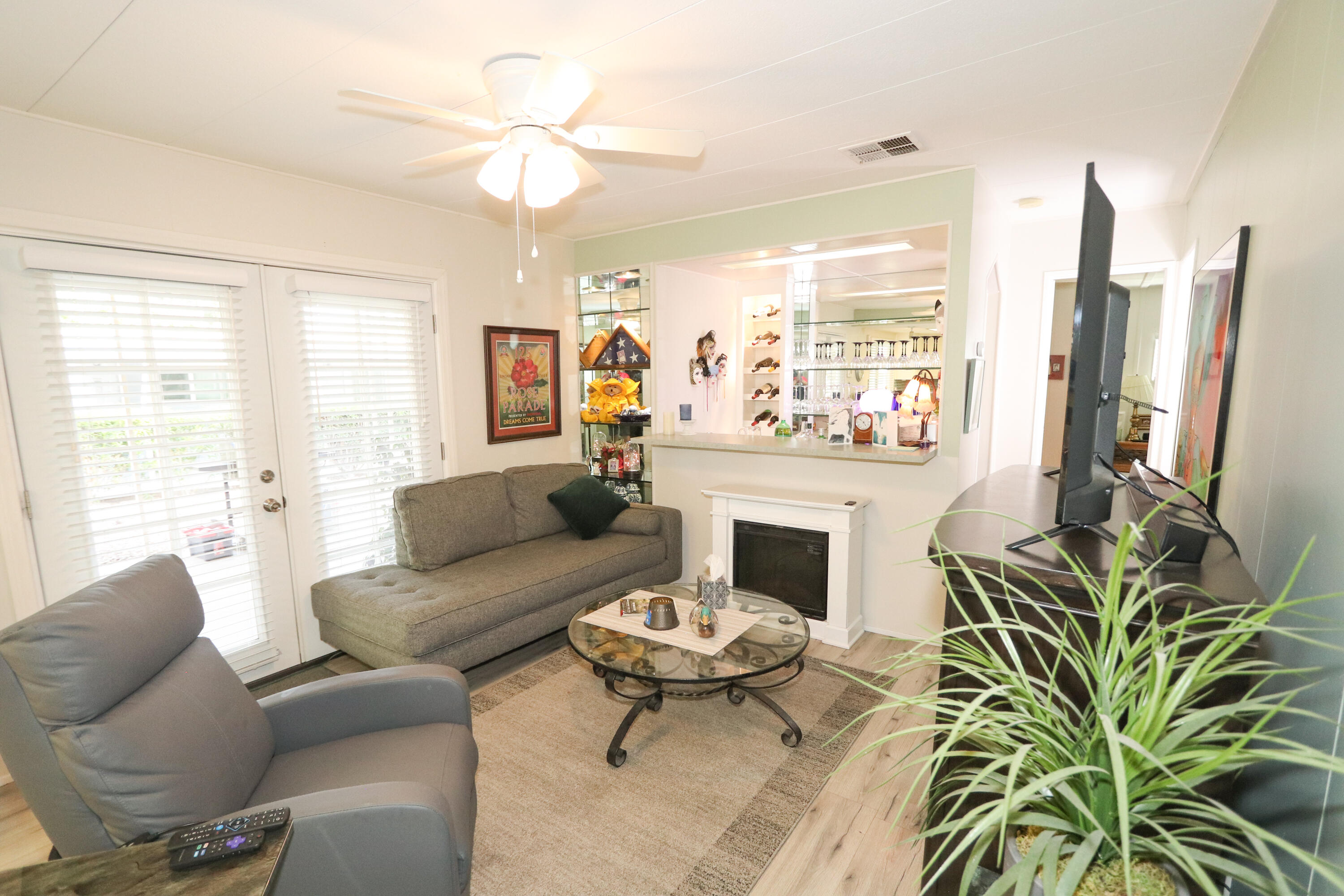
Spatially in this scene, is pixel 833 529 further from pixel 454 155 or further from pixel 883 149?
pixel 454 155

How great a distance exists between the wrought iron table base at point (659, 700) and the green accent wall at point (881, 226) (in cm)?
168

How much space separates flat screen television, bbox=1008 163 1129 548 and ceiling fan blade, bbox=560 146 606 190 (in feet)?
4.85

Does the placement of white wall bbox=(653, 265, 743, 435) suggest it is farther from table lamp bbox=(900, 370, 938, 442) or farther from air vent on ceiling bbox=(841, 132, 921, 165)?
air vent on ceiling bbox=(841, 132, 921, 165)

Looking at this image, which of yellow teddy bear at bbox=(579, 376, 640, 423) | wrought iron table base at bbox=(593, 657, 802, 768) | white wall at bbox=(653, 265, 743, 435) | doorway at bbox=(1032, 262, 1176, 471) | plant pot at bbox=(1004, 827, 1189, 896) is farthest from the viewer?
yellow teddy bear at bbox=(579, 376, 640, 423)

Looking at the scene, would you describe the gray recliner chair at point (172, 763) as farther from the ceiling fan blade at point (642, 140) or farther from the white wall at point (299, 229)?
the ceiling fan blade at point (642, 140)

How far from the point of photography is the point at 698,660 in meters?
2.38

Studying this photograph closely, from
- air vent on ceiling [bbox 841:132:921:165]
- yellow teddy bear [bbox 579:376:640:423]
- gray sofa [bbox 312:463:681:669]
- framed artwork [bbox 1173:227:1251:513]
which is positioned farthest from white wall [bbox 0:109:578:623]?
framed artwork [bbox 1173:227:1251:513]

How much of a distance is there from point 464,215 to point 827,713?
141 inches

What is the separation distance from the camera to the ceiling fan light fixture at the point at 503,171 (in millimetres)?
2010

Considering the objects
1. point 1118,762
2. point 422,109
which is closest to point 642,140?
point 422,109

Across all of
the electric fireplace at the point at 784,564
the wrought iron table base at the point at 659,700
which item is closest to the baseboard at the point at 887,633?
the electric fireplace at the point at 784,564

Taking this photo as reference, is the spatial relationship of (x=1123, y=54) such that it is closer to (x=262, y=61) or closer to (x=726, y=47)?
(x=726, y=47)

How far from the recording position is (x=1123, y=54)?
2039 millimetres

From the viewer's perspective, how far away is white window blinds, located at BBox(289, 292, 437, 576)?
11.0ft
